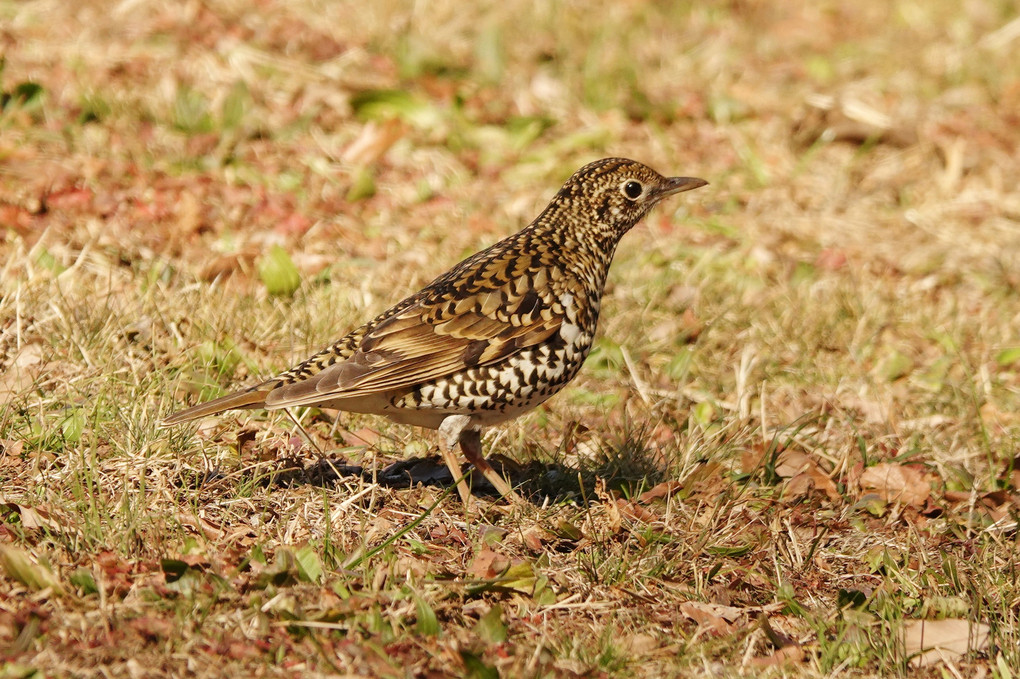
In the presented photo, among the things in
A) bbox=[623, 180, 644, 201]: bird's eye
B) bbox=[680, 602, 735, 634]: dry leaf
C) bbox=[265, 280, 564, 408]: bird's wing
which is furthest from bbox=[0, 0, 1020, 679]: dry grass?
bbox=[623, 180, 644, 201]: bird's eye

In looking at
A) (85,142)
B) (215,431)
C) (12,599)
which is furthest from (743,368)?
(85,142)

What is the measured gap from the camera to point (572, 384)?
22.6 ft

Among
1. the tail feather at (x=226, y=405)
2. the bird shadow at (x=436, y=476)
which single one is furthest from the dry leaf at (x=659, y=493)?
the tail feather at (x=226, y=405)

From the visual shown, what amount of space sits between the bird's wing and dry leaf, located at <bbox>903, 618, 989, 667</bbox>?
73.2 inches

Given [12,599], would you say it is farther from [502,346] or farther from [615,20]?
[615,20]

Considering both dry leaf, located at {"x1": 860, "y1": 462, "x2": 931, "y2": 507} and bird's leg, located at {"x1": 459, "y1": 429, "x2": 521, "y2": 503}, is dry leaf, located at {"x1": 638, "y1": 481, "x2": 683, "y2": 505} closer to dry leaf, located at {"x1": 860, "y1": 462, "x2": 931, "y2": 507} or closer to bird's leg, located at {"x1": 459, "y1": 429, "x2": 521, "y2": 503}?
bird's leg, located at {"x1": 459, "y1": 429, "x2": 521, "y2": 503}

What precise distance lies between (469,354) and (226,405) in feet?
3.34

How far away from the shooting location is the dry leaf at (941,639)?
4.52 m

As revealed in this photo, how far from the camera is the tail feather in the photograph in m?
4.78

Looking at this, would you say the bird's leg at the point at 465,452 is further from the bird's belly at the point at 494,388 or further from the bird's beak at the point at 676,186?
the bird's beak at the point at 676,186

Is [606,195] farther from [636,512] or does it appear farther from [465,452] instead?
[636,512]

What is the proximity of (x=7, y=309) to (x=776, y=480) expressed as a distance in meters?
3.74

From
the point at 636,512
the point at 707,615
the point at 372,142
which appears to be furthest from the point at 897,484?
the point at 372,142

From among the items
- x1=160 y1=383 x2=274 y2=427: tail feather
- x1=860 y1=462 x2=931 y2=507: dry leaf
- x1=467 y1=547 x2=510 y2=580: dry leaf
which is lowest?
x1=860 y1=462 x2=931 y2=507: dry leaf
